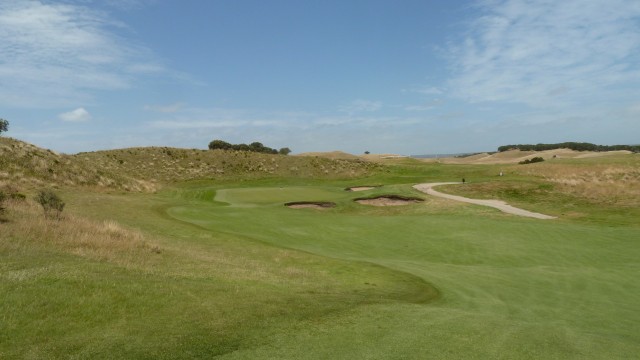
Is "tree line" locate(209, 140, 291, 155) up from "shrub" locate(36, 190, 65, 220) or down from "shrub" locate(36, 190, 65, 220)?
up

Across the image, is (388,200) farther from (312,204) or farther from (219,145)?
(219,145)

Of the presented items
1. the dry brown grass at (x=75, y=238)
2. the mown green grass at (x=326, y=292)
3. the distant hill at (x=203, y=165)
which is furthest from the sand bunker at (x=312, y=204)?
the dry brown grass at (x=75, y=238)

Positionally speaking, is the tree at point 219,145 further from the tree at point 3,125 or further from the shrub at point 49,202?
the shrub at point 49,202

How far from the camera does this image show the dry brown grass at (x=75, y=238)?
13.0 m

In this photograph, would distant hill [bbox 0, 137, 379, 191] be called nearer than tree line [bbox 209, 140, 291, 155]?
Yes

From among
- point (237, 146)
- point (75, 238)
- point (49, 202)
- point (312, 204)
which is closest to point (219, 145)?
point (237, 146)

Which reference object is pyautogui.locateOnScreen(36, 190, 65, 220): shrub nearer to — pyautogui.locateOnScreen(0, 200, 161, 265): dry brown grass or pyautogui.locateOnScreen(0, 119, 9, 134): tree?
pyautogui.locateOnScreen(0, 200, 161, 265): dry brown grass

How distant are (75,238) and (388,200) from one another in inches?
1164

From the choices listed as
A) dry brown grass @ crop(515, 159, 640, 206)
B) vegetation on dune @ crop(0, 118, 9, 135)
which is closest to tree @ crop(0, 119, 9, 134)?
vegetation on dune @ crop(0, 118, 9, 135)

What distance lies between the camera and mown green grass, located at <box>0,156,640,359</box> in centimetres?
760

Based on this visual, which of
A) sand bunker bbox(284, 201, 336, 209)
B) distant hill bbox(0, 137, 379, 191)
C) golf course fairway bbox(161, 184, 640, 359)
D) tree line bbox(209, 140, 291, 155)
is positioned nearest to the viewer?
golf course fairway bbox(161, 184, 640, 359)

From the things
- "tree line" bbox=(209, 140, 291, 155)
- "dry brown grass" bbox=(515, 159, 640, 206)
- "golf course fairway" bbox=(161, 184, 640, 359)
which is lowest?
"golf course fairway" bbox=(161, 184, 640, 359)

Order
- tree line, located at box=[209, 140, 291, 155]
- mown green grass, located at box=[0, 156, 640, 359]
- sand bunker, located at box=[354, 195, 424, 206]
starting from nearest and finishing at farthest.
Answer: mown green grass, located at box=[0, 156, 640, 359] < sand bunker, located at box=[354, 195, 424, 206] < tree line, located at box=[209, 140, 291, 155]

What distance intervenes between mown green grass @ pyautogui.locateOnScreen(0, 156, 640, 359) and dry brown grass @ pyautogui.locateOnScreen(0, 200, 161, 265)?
0.67ft
